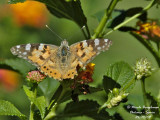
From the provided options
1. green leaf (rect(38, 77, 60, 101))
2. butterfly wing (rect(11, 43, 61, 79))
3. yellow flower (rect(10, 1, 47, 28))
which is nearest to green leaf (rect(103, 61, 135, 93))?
butterfly wing (rect(11, 43, 61, 79))

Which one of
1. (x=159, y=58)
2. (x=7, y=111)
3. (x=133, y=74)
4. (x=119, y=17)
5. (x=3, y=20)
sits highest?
(x=3, y=20)

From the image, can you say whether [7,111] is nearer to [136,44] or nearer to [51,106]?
[51,106]

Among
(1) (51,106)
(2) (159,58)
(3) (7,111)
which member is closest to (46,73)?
(1) (51,106)

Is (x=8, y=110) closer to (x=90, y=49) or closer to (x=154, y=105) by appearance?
(x=90, y=49)

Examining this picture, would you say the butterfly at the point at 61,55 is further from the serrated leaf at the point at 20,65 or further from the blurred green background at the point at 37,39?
the blurred green background at the point at 37,39

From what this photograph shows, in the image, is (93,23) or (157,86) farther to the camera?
(93,23)

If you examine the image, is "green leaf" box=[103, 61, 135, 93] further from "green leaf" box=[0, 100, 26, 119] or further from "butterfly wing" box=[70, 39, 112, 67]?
"green leaf" box=[0, 100, 26, 119]
